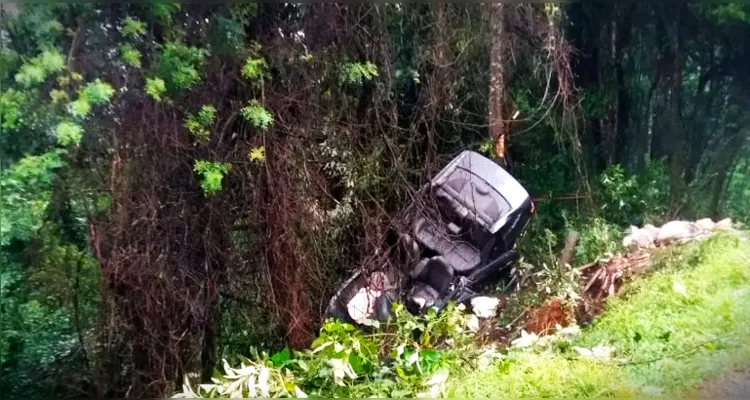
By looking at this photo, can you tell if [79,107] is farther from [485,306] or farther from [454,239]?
[485,306]

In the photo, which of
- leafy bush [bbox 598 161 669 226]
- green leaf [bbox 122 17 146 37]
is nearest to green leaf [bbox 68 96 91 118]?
green leaf [bbox 122 17 146 37]

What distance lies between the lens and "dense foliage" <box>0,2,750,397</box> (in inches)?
122

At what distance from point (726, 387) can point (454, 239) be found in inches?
60.6

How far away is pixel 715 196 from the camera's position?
3609 millimetres

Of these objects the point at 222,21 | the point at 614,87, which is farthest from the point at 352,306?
the point at 614,87

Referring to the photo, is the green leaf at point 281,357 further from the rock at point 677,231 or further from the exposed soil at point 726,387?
the rock at point 677,231

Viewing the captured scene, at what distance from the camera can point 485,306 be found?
3742 millimetres

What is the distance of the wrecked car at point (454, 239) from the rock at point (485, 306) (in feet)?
0.15

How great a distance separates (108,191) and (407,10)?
1823 millimetres

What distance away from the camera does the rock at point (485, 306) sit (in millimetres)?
3713

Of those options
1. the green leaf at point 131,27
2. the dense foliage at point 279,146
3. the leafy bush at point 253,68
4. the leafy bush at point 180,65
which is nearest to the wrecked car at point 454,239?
the dense foliage at point 279,146

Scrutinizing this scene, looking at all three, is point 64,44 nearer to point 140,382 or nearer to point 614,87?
point 140,382

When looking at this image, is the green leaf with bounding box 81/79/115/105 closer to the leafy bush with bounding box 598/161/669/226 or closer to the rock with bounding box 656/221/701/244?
the leafy bush with bounding box 598/161/669/226

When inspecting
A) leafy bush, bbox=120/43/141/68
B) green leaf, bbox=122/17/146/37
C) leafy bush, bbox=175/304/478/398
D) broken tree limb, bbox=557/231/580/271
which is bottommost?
leafy bush, bbox=175/304/478/398
